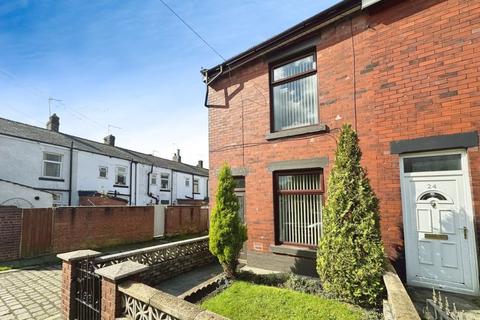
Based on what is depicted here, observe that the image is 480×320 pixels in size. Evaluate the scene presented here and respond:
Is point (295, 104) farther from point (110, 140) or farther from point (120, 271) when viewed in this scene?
point (110, 140)

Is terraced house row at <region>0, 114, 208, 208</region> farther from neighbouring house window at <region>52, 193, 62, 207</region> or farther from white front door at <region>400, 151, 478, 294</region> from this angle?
white front door at <region>400, 151, 478, 294</region>

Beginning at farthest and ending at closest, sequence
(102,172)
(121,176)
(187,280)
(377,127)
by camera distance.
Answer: (121,176)
(102,172)
(187,280)
(377,127)

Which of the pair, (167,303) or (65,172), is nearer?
(167,303)

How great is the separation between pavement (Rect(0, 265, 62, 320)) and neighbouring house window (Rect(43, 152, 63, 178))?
9606 mm

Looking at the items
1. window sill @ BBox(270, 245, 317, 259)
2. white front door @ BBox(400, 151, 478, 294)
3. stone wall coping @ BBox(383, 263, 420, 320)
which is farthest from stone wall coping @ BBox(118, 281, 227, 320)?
white front door @ BBox(400, 151, 478, 294)

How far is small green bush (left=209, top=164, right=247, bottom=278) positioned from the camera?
6.54 meters

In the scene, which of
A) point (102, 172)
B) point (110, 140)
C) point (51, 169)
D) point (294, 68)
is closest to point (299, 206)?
point (294, 68)

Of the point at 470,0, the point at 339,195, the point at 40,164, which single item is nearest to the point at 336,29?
the point at 470,0

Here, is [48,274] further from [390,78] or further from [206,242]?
[390,78]

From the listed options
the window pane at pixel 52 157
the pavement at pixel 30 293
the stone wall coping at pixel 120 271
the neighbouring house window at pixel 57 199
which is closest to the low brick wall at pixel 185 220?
the neighbouring house window at pixel 57 199

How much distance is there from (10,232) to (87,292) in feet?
24.1

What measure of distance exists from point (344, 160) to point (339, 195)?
27.0 inches

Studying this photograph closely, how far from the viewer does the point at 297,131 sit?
23.4 feet

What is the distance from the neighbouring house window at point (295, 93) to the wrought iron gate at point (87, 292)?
580 cm
